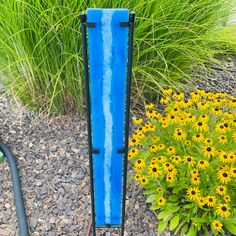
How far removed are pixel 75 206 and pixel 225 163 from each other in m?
0.63

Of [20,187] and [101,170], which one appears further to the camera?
[20,187]

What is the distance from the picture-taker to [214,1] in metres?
1.94

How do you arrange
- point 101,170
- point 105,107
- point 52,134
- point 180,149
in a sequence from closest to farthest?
point 105,107, point 101,170, point 180,149, point 52,134

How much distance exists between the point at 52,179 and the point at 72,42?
61 centimetres

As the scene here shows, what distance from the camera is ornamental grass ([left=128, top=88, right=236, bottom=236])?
1326 mm

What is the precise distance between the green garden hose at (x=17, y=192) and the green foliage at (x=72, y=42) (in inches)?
11.7

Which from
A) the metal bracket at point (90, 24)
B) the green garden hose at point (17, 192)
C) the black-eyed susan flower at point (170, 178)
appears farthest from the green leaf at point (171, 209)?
the metal bracket at point (90, 24)

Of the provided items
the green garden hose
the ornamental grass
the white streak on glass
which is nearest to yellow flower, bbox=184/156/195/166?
the ornamental grass

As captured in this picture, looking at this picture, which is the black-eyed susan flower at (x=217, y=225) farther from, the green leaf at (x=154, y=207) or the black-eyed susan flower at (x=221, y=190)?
the green leaf at (x=154, y=207)

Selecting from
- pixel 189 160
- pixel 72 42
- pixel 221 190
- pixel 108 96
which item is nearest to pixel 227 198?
pixel 221 190

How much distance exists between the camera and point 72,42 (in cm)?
169

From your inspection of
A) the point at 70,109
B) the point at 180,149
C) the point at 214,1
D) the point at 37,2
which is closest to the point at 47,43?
the point at 37,2

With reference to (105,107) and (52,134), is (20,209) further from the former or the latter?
(105,107)

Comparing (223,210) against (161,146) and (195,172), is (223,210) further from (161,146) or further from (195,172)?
(161,146)
